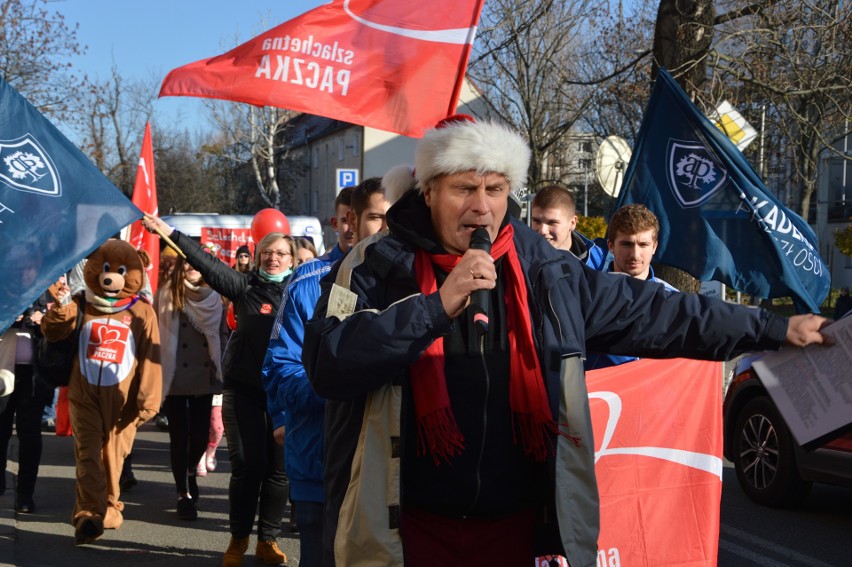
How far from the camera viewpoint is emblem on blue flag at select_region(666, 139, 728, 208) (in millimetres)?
6520

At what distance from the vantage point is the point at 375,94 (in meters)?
5.71

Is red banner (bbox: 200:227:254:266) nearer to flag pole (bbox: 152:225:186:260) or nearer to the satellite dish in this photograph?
the satellite dish

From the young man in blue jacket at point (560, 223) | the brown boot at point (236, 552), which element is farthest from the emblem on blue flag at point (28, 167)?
the young man in blue jacket at point (560, 223)

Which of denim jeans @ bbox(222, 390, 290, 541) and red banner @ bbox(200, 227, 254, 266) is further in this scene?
red banner @ bbox(200, 227, 254, 266)

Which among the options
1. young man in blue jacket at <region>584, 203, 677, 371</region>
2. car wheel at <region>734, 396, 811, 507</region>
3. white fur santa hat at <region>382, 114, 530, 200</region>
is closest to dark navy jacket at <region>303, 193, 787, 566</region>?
white fur santa hat at <region>382, 114, 530, 200</region>

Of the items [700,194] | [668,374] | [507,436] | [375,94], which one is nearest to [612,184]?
[700,194]

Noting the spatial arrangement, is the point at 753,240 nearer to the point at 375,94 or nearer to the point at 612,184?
the point at 375,94

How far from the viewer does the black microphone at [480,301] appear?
2559 millimetres

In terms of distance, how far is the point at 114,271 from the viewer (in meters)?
7.27

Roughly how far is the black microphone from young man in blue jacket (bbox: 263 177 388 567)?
180cm

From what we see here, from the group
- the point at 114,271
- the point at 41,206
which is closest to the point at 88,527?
the point at 114,271

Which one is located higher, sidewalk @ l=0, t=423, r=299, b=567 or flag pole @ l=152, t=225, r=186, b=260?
flag pole @ l=152, t=225, r=186, b=260

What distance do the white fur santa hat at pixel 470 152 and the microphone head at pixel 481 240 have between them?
0.74ft

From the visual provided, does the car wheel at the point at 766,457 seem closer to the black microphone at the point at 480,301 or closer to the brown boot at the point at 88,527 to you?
the brown boot at the point at 88,527
